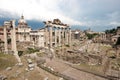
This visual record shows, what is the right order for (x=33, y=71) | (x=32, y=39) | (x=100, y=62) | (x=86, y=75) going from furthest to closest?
(x=32, y=39)
(x=100, y=62)
(x=33, y=71)
(x=86, y=75)

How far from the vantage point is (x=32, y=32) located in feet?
307

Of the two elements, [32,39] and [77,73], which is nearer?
[77,73]

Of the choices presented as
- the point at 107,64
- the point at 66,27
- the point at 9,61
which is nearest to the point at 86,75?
the point at 107,64

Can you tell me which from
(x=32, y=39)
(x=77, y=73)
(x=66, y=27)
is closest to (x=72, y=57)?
(x=77, y=73)

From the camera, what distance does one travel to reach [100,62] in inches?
1538

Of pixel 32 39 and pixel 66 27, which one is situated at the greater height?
pixel 66 27

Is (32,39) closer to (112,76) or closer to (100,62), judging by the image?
(100,62)

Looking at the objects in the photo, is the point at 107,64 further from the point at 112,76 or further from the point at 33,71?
the point at 33,71

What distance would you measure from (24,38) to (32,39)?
591cm

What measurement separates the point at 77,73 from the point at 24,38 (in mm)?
66847

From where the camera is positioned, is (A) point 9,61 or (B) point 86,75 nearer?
(B) point 86,75

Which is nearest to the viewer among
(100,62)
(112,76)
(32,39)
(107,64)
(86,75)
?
(112,76)

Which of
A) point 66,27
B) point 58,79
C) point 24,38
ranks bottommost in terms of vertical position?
point 58,79

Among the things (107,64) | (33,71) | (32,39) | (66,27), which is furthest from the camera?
(32,39)
